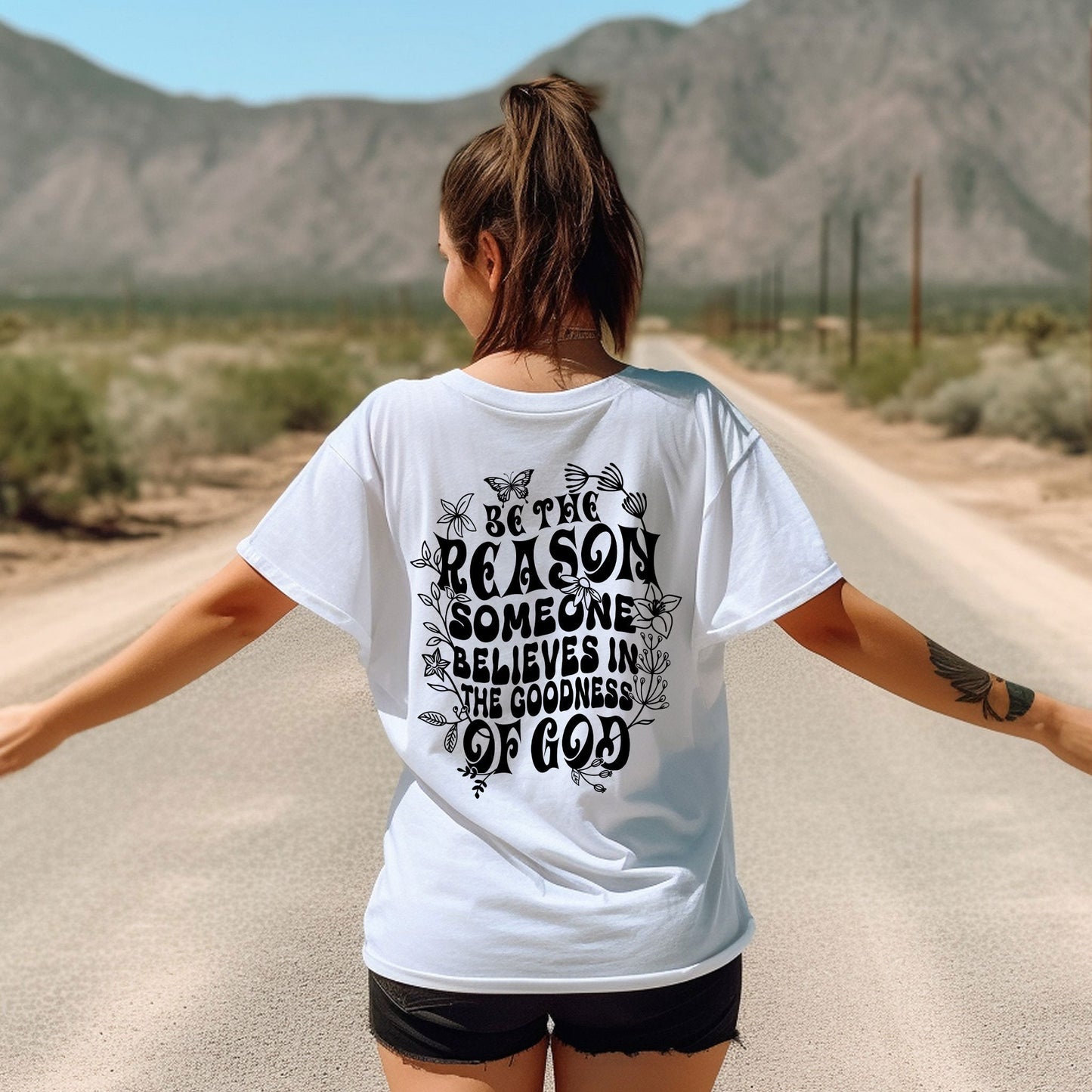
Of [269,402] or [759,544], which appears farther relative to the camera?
[269,402]

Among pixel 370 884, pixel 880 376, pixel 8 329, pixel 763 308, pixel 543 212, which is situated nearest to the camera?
pixel 543 212

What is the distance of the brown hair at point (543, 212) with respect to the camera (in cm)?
164

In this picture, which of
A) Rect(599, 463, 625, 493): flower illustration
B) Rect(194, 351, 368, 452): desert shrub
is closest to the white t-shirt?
Rect(599, 463, 625, 493): flower illustration

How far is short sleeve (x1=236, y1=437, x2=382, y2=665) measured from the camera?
1.68 metres

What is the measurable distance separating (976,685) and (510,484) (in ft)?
2.09

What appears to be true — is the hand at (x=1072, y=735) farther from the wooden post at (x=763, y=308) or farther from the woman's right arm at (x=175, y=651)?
the wooden post at (x=763, y=308)

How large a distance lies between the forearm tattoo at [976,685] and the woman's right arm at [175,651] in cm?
75

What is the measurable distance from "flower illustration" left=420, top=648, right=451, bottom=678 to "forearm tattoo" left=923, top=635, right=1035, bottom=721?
57 centimetres

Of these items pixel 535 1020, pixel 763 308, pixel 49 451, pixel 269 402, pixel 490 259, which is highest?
pixel 490 259

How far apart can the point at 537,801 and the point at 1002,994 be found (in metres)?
2.65

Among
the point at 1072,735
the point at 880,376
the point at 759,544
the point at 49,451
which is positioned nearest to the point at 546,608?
the point at 759,544

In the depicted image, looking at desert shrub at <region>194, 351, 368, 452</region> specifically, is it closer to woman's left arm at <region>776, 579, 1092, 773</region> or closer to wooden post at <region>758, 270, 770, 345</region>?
woman's left arm at <region>776, 579, 1092, 773</region>

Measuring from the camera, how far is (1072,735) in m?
1.90

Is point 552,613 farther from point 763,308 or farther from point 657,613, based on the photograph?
point 763,308
